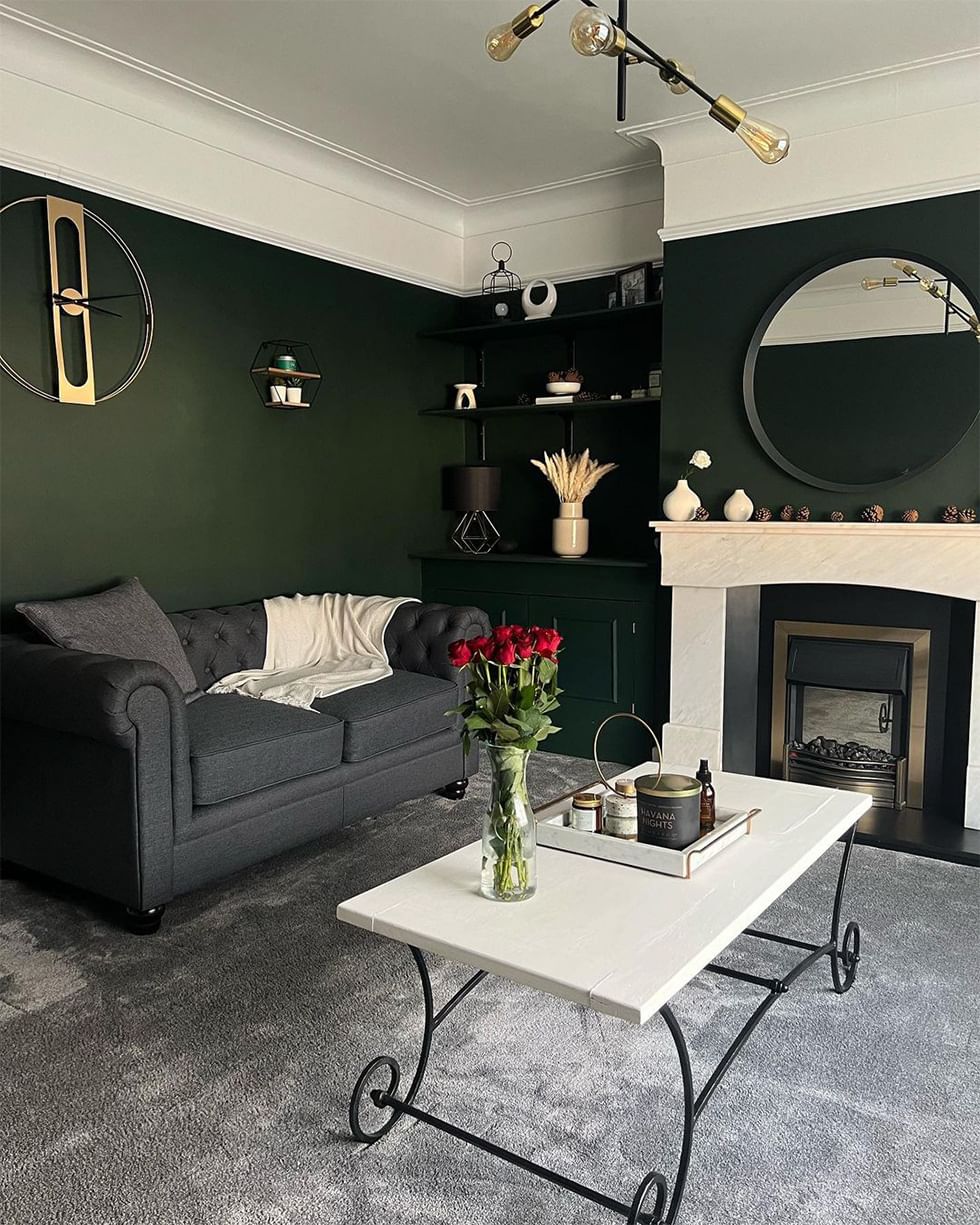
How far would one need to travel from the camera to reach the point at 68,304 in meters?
3.65

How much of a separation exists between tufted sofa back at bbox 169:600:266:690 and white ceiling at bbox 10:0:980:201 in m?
2.06

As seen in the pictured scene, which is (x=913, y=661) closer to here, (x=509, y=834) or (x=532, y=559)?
(x=532, y=559)

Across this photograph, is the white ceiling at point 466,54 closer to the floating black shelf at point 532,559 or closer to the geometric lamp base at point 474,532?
the floating black shelf at point 532,559

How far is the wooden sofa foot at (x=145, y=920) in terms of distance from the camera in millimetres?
2896

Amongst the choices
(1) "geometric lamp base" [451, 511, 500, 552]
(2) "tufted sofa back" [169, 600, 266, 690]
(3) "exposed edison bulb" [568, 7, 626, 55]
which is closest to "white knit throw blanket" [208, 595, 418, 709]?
(2) "tufted sofa back" [169, 600, 266, 690]

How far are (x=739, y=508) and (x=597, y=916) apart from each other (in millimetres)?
2642

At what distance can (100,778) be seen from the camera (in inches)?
115

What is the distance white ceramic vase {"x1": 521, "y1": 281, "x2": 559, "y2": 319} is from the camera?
508cm

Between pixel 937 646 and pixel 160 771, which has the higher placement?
pixel 937 646

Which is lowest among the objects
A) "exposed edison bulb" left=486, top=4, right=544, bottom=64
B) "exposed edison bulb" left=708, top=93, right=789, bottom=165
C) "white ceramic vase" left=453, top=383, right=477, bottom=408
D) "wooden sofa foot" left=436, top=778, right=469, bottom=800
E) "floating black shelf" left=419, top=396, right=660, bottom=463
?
"wooden sofa foot" left=436, top=778, right=469, bottom=800

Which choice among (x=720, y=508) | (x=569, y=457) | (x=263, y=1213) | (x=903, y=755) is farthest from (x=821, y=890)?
(x=569, y=457)

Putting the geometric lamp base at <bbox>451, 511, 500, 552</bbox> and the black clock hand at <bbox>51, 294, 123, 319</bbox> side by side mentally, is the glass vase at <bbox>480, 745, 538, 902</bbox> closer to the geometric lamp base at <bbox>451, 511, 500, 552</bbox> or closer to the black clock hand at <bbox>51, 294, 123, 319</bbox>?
the black clock hand at <bbox>51, 294, 123, 319</bbox>

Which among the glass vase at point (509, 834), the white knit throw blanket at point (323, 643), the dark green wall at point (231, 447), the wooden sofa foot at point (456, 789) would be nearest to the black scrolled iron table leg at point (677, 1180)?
the glass vase at point (509, 834)

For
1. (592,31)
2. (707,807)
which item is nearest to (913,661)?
(707,807)
